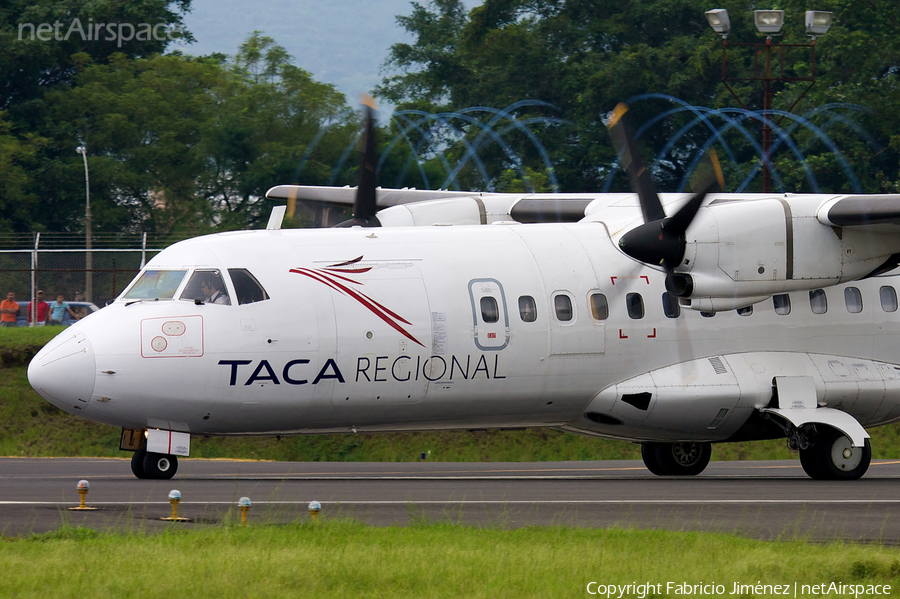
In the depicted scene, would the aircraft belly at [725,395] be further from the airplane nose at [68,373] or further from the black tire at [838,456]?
the airplane nose at [68,373]

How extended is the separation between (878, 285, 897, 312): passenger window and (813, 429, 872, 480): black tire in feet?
8.15

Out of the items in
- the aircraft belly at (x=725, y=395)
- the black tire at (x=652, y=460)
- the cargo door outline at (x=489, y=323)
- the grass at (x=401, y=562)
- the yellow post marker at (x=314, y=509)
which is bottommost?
the black tire at (x=652, y=460)

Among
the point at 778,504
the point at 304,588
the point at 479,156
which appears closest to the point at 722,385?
the point at 778,504

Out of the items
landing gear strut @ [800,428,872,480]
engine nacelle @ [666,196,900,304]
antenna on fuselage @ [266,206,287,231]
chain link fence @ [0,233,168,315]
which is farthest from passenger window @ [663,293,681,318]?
chain link fence @ [0,233,168,315]

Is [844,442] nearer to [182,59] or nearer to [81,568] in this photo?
[81,568]

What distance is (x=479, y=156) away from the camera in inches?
1805

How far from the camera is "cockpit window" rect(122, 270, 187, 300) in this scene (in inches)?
632

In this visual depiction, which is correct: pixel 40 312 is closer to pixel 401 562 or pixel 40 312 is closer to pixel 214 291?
pixel 214 291

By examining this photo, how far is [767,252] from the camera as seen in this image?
56.2 ft

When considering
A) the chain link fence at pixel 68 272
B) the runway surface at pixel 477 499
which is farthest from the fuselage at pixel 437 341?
the chain link fence at pixel 68 272

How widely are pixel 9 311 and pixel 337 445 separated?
10.9 metres

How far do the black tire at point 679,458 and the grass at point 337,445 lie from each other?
6.36 metres

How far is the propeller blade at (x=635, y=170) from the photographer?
1725 cm

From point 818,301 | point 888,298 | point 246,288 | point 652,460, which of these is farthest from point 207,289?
point 888,298
